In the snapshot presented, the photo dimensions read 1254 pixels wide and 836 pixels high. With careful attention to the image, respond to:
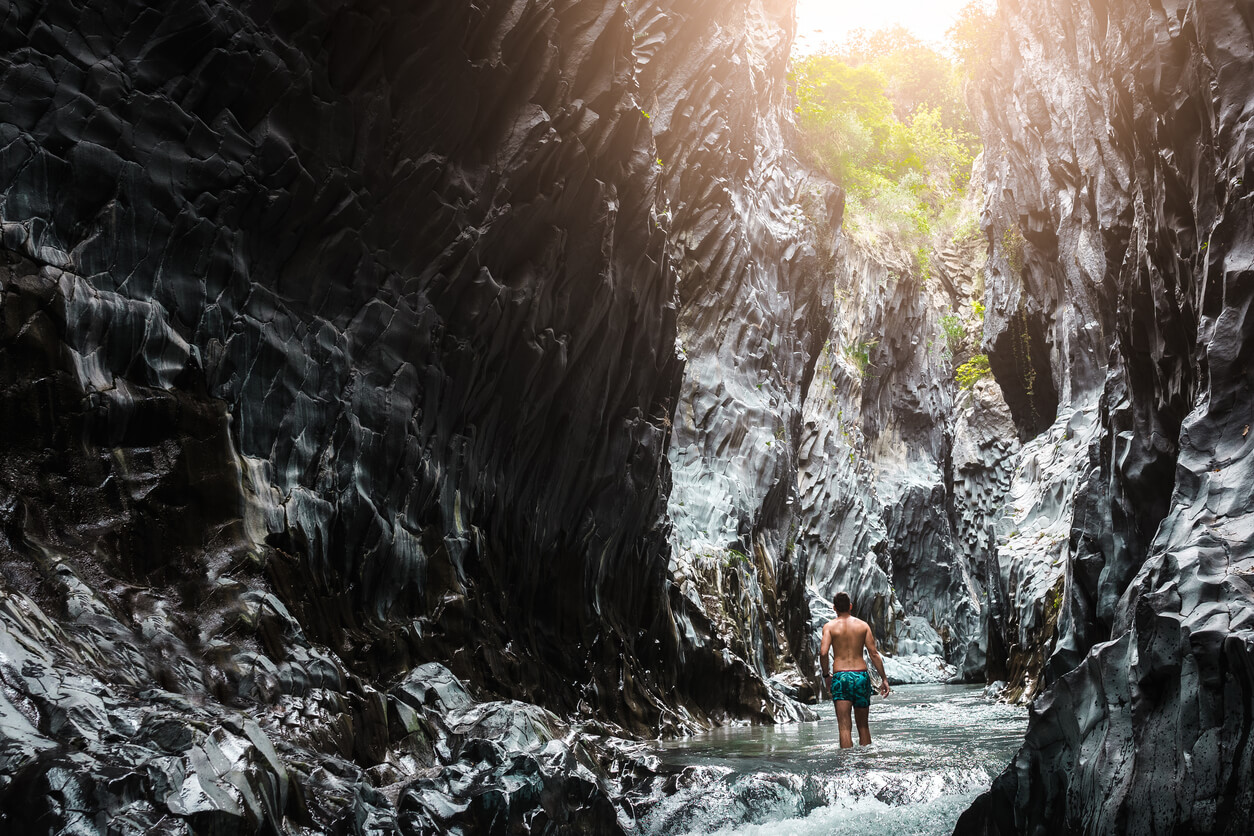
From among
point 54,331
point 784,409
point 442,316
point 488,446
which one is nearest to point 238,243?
point 54,331

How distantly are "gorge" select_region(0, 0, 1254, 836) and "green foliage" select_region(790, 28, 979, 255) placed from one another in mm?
16432

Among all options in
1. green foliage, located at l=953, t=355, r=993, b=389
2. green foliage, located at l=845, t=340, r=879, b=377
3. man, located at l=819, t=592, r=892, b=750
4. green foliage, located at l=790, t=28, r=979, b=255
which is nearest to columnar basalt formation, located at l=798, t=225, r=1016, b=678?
green foliage, located at l=845, t=340, r=879, b=377

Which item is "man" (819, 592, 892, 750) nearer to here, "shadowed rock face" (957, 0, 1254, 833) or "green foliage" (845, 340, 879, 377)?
"shadowed rock face" (957, 0, 1254, 833)

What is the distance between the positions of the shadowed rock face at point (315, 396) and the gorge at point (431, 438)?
1.5 inches

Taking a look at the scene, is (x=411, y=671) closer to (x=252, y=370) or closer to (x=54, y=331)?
(x=252, y=370)

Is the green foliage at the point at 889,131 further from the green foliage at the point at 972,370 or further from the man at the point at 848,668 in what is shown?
the man at the point at 848,668

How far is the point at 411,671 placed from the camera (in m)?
9.16

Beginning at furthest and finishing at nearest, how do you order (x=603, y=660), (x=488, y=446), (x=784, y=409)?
1. (x=784, y=409)
2. (x=603, y=660)
3. (x=488, y=446)

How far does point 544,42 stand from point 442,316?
3786 mm

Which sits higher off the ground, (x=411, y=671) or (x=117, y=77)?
(x=117, y=77)

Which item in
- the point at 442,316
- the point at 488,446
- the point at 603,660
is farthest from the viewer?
the point at 603,660

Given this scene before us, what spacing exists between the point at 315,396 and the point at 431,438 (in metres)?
1.83

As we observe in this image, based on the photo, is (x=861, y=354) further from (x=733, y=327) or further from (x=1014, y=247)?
(x=733, y=327)

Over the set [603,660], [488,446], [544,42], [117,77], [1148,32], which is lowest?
[603,660]
